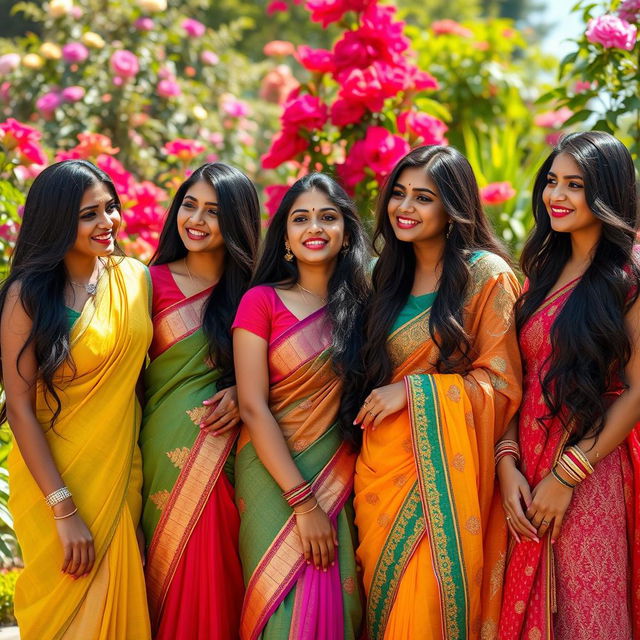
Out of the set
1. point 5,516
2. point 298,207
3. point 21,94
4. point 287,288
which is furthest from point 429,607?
point 21,94

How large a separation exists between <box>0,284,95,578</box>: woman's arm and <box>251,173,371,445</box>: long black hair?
0.94m

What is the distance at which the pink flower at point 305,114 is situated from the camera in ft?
16.3

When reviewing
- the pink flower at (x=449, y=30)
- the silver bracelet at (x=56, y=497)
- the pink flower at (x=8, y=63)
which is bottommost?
the silver bracelet at (x=56, y=497)

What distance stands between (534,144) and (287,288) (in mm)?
6023

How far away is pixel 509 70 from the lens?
8273mm

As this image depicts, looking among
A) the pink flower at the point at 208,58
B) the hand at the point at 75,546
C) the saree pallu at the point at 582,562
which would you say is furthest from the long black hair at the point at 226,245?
the pink flower at the point at 208,58

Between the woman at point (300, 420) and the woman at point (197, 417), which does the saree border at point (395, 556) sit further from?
the woman at point (197, 417)

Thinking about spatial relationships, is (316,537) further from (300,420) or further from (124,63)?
(124,63)

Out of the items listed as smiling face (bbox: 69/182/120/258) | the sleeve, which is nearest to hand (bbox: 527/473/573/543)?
the sleeve

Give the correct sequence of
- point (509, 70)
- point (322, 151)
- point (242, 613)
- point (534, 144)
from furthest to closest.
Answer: point (534, 144), point (509, 70), point (322, 151), point (242, 613)

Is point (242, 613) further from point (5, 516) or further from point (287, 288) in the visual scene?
point (5, 516)

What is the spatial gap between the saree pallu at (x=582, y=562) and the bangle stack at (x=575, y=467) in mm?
61

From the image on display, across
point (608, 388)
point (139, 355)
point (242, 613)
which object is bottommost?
point (242, 613)

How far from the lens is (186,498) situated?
11.6ft
